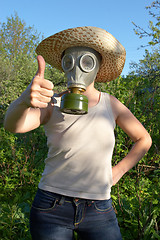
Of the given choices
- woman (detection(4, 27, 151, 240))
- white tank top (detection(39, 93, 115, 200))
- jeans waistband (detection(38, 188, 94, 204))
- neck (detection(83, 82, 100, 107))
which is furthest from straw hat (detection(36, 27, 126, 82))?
jeans waistband (detection(38, 188, 94, 204))

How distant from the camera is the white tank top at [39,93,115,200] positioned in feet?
4.37

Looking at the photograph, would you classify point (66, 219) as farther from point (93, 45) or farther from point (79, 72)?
point (93, 45)

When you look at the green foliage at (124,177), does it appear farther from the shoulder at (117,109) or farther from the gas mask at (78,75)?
the gas mask at (78,75)

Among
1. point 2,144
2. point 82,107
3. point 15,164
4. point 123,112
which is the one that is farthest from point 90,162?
point 2,144

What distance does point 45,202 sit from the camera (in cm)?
131

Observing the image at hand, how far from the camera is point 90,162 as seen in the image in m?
1.36

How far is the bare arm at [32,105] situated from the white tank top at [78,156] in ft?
0.39

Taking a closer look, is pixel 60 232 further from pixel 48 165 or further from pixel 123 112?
pixel 123 112

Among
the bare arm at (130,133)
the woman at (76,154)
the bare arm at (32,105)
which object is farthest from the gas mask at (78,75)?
the bare arm at (130,133)

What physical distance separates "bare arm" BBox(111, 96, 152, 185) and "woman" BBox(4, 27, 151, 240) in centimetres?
6

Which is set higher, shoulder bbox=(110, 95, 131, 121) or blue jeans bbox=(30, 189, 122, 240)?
shoulder bbox=(110, 95, 131, 121)

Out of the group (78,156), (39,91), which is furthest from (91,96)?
(39,91)

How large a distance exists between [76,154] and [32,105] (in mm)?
433

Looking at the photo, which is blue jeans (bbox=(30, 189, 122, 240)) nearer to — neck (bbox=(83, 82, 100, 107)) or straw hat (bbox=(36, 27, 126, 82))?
neck (bbox=(83, 82, 100, 107))
